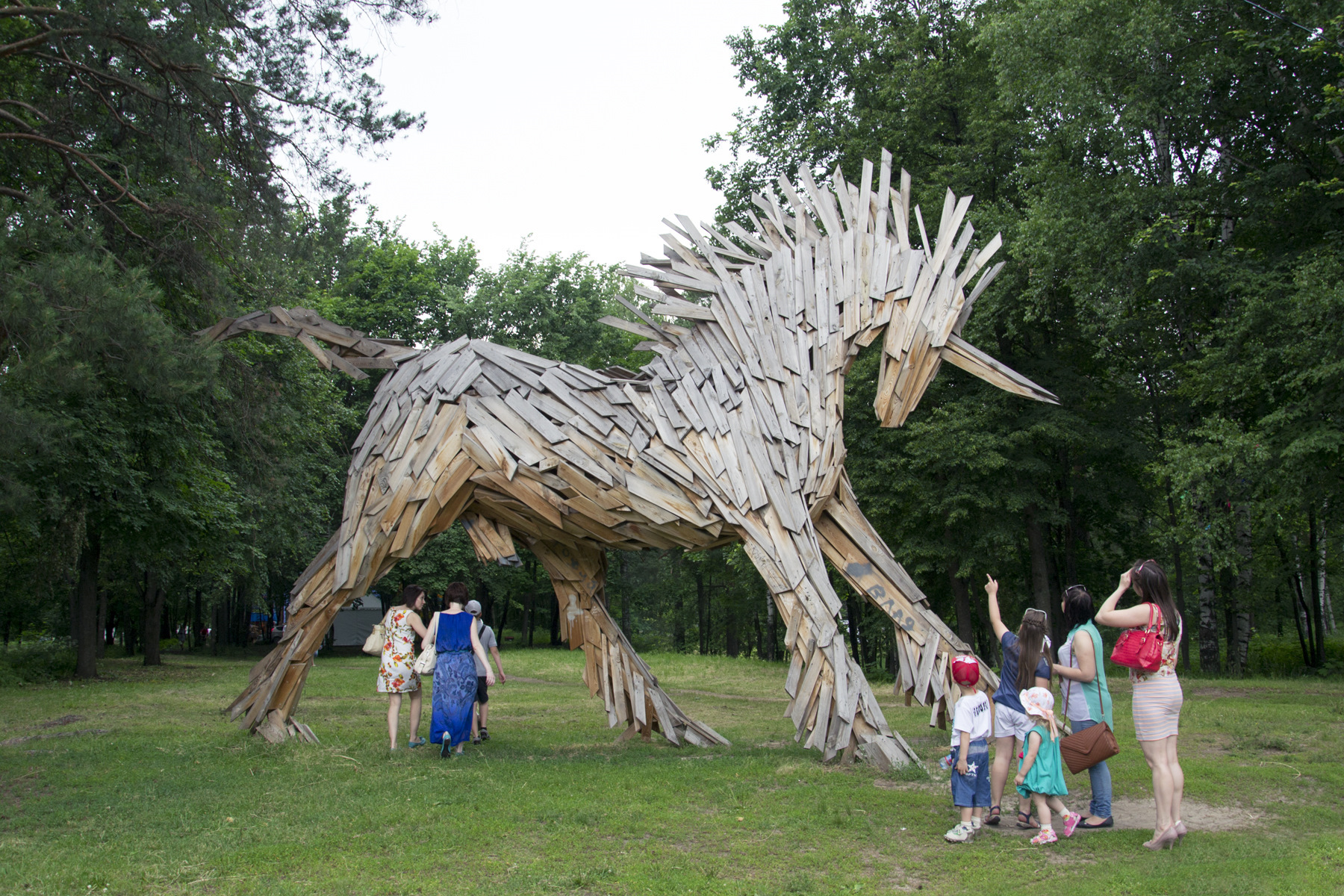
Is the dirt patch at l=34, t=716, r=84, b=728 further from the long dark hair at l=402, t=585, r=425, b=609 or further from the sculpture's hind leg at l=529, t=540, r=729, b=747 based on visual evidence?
the sculpture's hind leg at l=529, t=540, r=729, b=747

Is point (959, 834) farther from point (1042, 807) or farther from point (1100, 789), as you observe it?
point (1100, 789)

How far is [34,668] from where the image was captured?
14.5 metres

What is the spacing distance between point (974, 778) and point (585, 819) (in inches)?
83.1

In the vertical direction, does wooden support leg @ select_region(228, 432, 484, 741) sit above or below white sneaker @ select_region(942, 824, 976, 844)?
above

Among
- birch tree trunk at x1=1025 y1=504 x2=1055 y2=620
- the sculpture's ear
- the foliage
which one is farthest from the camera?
birch tree trunk at x1=1025 y1=504 x2=1055 y2=620

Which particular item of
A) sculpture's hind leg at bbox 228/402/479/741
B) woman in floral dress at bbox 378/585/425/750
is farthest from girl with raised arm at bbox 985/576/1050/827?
woman in floral dress at bbox 378/585/425/750

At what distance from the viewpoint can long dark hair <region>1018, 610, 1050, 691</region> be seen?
4.96m

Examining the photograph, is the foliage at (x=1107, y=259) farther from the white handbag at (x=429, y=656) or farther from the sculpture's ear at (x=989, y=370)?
the white handbag at (x=429, y=656)

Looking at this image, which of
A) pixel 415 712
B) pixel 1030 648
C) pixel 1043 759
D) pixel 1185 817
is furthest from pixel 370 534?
pixel 1185 817

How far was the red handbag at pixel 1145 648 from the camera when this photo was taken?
4.52 meters

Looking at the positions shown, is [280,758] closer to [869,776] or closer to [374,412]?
[374,412]

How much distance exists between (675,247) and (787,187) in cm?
100

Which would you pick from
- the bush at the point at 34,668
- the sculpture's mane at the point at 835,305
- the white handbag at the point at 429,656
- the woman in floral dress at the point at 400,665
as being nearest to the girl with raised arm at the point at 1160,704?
the sculpture's mane at the point at 835,305

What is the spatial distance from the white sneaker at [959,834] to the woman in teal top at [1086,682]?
766 millimetres
